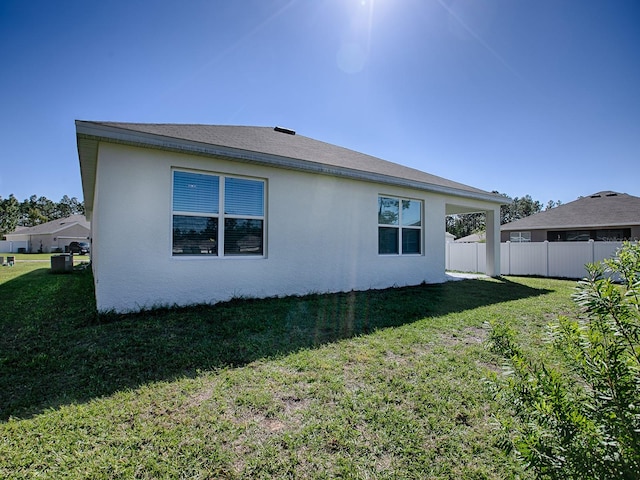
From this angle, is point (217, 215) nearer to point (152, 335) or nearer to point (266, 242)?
point (266, 242)

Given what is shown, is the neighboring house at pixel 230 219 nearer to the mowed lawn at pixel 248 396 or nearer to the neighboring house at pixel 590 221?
the mowed lawn at pixel 248 396

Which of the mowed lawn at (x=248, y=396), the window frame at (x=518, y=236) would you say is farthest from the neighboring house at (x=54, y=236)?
the window frame at (x=518, y=236)

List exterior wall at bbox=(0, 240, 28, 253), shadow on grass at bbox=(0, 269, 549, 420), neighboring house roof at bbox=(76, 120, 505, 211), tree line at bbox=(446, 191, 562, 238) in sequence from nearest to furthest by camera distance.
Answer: shadow on grass at bbox=(0, 269, 549, 420) → neighboring house roof at bbox=(76, 120, 505, 211) → exterior wall at bbox=(0, 240, 28, 253) → tree line at bbox=(446, 191, 562, 238)

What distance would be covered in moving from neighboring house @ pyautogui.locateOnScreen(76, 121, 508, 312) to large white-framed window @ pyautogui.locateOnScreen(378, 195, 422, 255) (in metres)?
0.04

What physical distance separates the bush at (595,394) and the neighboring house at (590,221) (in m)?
19.3

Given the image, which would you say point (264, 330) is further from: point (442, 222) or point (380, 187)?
point (442, 222)

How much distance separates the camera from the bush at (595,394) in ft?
3.83

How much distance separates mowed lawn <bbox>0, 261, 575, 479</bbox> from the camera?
2.10 metres

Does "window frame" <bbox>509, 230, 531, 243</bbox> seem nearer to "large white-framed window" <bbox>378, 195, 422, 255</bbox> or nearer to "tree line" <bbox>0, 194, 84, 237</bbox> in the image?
"large white-framed window" <bbox>378, 195, 422, 255</bbox>

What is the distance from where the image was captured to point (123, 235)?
5.52 m

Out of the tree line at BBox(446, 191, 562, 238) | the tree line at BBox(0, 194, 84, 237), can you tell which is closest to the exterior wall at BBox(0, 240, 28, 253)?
the tree line at BBox(0, 194, 84, 237)

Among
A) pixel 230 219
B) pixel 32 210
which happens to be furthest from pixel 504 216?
pixel 32 210

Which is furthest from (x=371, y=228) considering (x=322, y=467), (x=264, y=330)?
(x=322, y=467)

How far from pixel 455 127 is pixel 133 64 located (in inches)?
421
